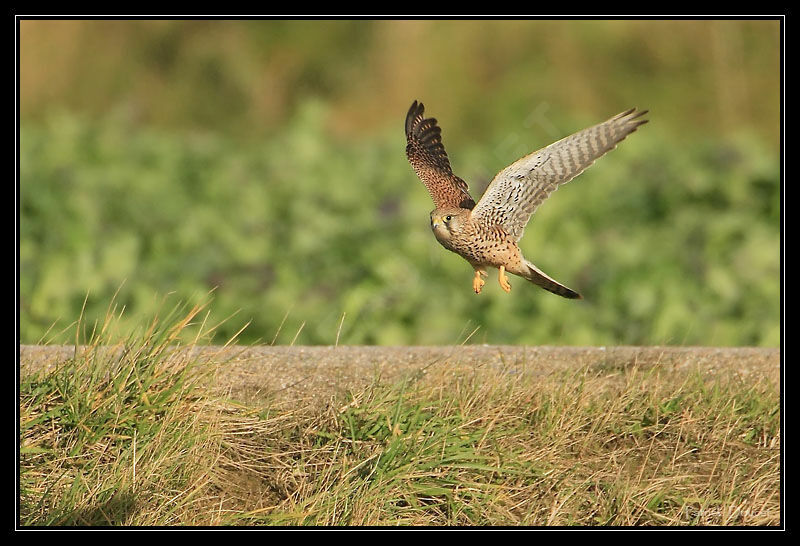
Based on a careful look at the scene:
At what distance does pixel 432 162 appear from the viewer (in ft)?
14.9

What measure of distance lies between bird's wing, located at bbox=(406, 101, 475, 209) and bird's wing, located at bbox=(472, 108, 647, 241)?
199 millimetres

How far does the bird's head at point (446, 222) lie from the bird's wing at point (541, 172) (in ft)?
0.19

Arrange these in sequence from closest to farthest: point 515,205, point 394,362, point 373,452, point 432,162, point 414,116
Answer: point 515,205 < point 373,452 < point 432,162 < point 414,116 < point 394,362

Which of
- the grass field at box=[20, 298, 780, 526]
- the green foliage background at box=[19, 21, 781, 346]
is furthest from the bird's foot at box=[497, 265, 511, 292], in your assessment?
the green foliage background at box=[19, 21, 781, 346]

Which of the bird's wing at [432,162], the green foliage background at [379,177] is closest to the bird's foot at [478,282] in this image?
the bird's wing at [432,162]

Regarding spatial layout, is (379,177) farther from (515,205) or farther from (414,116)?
(515,205)

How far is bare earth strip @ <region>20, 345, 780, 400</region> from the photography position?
4793mm

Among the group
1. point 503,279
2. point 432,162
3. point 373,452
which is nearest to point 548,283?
point 503,279

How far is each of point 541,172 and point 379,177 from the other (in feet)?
→ 20.4

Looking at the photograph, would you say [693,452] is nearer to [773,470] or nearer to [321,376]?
[773,470]

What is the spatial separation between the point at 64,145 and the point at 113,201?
5.55 ft

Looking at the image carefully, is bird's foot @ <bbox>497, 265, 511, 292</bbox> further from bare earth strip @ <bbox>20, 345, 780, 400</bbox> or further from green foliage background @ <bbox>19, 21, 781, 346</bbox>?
green foliage background @ <bbox>19, 21, 781, 346</bbox>

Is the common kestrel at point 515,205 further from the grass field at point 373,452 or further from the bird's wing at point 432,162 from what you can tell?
the grass field at point 373,452
